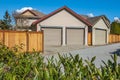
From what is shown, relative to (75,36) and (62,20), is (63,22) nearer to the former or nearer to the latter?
(62,20)

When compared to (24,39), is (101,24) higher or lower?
higher

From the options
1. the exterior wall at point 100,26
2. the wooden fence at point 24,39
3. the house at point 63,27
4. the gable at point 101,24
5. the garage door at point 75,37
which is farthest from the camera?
the gable at point 101,24

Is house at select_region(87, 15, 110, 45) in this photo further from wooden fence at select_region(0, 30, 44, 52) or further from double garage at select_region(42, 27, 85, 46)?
wooden fence at select_region(0, 30, 44, 52)

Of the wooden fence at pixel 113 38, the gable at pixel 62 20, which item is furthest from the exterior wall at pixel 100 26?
the gable at pixel 62 20

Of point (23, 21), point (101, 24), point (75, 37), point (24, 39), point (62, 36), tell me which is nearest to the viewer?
point (24, 39)

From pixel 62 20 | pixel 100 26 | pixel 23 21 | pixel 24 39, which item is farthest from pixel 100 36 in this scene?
pixel 24 39

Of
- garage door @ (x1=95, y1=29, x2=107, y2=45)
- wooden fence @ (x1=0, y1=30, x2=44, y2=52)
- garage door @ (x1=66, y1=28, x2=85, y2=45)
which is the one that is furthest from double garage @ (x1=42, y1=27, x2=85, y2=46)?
wooden fence @ (x1=0, y1=30, x2=44, y2=52)

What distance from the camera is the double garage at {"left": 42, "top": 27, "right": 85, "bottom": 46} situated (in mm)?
31906

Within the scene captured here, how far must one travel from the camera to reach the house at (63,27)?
31736mm

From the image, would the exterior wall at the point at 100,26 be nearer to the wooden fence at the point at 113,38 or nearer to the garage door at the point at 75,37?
the garage door at the point at 75,37

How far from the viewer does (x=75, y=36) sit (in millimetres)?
→ 33250

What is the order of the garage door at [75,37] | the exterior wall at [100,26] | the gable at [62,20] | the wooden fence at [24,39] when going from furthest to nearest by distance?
1. the exterior wall at [100,26]
2. the garage door at [75,37]
3. the gable at [62,20]
4. the wooden fence at [24,39]

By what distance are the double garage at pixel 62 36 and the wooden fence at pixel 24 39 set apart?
1161 centimetres

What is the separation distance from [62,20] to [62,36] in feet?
6.78
